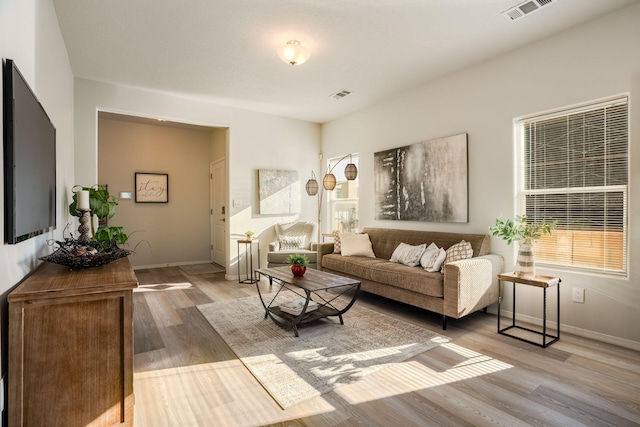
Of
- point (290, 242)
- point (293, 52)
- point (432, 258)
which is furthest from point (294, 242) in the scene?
point (293, 52)

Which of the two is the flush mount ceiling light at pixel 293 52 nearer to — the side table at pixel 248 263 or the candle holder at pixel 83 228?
the candle holder at pixel 83 228

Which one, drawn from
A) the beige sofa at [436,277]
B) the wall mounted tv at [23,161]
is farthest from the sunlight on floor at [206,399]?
the beige sofa at [436,277]

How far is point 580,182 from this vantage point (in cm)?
302

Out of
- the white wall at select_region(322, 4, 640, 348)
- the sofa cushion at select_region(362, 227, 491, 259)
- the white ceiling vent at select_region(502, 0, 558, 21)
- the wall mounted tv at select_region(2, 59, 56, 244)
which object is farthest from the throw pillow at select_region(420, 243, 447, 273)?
the wall mounted tv at select_region(2, 59, 56, 244)

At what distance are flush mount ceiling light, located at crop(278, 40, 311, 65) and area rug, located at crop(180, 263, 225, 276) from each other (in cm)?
406

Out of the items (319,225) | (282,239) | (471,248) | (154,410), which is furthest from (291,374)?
(319,225)

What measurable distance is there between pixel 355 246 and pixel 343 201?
146 centimetres

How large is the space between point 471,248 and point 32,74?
3707mm

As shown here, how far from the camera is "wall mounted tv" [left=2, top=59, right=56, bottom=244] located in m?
1.35

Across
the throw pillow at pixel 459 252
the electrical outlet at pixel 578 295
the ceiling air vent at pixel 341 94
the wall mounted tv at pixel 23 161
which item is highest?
the ceiling air vent at pixel 341 94

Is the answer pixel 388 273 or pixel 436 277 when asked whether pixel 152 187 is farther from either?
pixel 436 277

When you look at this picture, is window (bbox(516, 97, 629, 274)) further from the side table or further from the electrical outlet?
the side table

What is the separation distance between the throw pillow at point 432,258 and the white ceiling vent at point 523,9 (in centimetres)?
215

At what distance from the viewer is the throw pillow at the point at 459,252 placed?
10.8 ft
